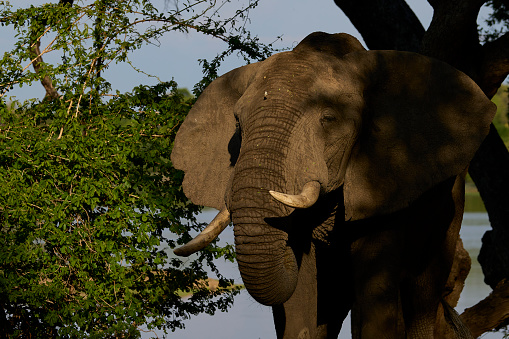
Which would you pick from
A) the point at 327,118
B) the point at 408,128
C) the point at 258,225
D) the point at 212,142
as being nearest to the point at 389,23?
the point at 212,142

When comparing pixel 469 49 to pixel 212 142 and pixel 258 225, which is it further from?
pixel 258 225

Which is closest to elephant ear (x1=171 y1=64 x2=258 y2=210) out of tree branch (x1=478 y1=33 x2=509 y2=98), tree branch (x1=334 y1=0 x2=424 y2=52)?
tree branch (x1=478 y1=33 x2=509 y2=98)

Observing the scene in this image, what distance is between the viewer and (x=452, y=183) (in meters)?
5.24

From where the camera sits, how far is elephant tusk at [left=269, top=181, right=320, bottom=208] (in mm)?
3740

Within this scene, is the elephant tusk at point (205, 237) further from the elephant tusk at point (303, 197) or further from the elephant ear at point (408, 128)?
the elephant ear at point (408, 128)

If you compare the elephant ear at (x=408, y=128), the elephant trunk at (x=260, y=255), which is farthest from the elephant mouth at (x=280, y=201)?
the elephant ear at (x=408, y=128)

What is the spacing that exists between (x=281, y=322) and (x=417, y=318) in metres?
1.17

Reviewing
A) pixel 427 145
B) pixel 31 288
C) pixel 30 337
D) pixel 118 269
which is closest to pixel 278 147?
pixel 427 145

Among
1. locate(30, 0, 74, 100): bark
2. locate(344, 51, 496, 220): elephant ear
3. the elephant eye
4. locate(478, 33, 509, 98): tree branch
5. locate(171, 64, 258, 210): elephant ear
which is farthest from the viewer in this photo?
locate(478, 33, 509, 98): tree branch

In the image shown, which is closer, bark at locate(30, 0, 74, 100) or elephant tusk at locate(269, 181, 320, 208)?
elephant tusk at locate(269, 181, 320, 208)

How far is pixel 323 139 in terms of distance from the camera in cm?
427

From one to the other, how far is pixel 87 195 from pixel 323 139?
2800mm

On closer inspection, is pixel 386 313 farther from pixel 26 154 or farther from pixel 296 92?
pixel 26 154

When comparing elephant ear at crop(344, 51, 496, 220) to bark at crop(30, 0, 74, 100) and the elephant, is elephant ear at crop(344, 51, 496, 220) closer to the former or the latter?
the elephant
